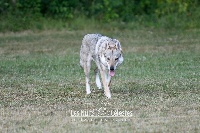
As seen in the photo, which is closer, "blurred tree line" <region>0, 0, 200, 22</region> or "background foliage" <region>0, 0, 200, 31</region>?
"background foliage" <region>0, 0, 200, 31</region>

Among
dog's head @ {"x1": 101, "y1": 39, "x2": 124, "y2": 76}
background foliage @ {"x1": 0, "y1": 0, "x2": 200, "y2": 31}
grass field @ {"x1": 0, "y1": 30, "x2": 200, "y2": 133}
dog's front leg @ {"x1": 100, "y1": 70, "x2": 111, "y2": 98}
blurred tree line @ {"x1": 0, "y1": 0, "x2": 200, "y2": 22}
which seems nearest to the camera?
grass field @ {"x1": 0, "y1": 30, "x2": 200, "y2": 133}

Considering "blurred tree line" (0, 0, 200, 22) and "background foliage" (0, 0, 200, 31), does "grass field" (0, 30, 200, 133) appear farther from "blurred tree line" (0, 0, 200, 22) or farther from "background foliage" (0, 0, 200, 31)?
"blurred tree line" (0, 0, 200, 22)

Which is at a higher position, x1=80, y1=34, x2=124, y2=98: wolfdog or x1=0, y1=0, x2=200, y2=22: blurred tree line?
x1=80, y1=34, x2=124, y2=98: wolfdog

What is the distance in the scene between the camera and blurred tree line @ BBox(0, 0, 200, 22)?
28.4 m

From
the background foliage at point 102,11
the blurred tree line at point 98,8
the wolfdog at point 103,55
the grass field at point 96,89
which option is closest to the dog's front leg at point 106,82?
the wolfdog at point 103,55

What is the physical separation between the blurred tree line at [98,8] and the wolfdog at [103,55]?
14.7 metres

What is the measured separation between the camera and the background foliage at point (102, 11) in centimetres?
2783

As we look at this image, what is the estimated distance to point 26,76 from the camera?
1630 cm

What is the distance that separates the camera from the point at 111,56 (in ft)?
40.7

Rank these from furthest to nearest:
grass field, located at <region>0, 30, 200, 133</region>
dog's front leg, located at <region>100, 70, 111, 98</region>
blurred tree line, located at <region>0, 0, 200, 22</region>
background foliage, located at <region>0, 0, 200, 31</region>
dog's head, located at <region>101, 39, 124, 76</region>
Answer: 1. blurred tree line, located at <region>0, 0, 200, 22</region>
2. background foliage, located at <region>0, 0, 200, 31</region>
3. dog's front leg, located at <region>100, 70, 111, 98</region>
4. dog's head, located at <region>101, 39, 124, 76</region>
5. grass field, located at <region>0, 30, 200, 133</region>

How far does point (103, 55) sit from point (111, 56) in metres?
0.19

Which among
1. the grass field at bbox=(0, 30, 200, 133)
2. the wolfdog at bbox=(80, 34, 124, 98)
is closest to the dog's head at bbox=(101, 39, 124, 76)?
the wolfdog at bbox=(80, 34, 124, 98)

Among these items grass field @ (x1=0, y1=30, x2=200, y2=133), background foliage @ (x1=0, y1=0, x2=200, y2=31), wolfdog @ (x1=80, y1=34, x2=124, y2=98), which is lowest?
background foliage @ (x1=0, y1=0, x2=200, y2=31)

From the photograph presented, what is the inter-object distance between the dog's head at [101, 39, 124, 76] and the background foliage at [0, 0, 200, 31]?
49.0 ft
